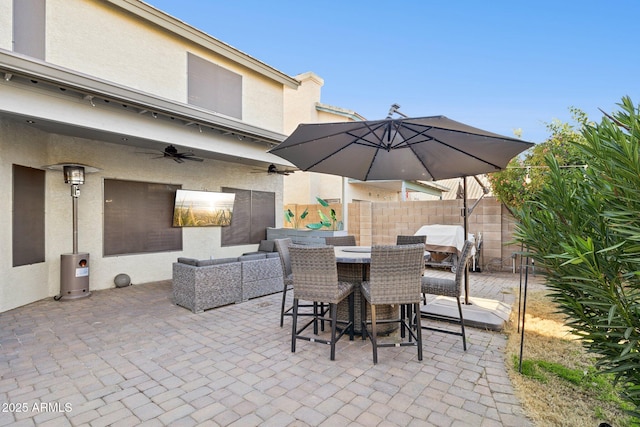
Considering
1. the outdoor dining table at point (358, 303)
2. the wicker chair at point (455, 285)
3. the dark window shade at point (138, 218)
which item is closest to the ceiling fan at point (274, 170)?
the dark window shade at point (138, 218)

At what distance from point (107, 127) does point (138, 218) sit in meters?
2.54

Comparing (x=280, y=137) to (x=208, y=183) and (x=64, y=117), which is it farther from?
(x=64, y=117)

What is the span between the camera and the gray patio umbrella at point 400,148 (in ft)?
11.1

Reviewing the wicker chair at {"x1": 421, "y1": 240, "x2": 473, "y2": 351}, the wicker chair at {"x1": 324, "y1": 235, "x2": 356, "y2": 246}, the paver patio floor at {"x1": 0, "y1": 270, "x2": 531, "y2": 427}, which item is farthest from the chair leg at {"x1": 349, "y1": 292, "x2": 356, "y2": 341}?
the wicker chair at {"x1": 324, "y1": 235, "x2": 356, "y2": 246}

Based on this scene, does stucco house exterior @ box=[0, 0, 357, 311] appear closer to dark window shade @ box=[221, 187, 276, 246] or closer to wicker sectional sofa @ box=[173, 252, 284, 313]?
dark window shade @ box=[221, 187, 276, 246]

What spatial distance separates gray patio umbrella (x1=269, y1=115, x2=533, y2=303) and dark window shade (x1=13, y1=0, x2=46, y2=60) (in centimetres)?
421

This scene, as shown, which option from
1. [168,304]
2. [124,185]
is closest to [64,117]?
[124,185]

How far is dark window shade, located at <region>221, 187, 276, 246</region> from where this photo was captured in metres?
8.73

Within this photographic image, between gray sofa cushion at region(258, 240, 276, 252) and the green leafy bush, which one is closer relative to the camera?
the green leafy bush

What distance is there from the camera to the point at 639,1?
5.26 meters

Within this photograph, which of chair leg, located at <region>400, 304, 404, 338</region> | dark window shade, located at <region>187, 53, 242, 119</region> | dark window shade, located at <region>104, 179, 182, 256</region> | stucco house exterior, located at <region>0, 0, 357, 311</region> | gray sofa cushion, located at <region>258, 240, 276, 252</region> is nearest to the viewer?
chair leg, located at <region>400, 304, 404, 338</region>

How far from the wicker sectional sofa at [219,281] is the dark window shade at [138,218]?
2.30 m

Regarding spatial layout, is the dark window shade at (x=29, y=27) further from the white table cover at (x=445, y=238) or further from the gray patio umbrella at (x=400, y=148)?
the white table cover at (x=445, y=238)

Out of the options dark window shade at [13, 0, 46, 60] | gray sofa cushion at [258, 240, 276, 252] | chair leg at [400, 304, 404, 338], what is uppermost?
dark window shade at [13, 0, 46, 60]
